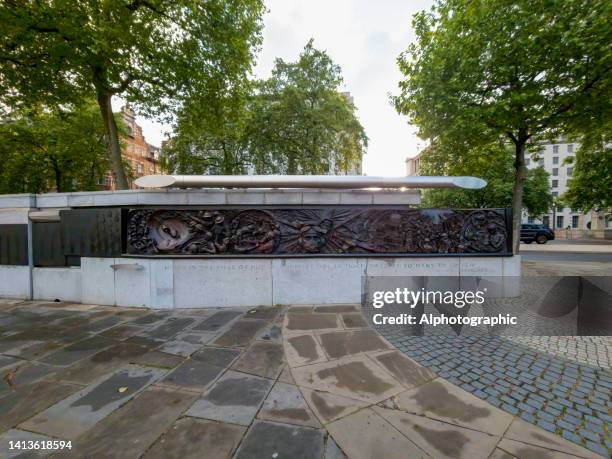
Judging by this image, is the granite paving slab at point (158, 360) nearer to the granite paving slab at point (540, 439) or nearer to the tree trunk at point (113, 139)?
the granite paving slab at point (540, 439)

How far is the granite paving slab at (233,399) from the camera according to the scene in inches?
98.5

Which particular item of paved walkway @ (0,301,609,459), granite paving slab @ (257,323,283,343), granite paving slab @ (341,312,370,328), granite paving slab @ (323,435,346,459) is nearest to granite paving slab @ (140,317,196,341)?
paved walkway @ (0,301,609,459)

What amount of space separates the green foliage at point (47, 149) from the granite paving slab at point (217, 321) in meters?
19.1

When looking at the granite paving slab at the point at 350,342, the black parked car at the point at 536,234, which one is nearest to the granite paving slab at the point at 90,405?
the granite paving slab at the point at 350,342

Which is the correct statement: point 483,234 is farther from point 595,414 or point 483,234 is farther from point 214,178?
point 214,178

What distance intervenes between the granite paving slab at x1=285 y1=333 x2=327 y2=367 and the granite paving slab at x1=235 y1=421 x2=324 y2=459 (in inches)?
45.4

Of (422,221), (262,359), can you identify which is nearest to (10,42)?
(262,359)

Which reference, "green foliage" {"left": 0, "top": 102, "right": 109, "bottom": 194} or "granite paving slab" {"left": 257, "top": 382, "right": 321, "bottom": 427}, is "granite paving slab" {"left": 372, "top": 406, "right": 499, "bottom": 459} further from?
"green foliage" {"left": 0, "top": 102, "right": 109, "bottom": 194}

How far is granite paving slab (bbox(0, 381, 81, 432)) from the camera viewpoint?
2.52 meters

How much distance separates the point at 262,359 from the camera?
11.9 ft

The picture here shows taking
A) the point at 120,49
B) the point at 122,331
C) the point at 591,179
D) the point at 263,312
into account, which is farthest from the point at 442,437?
the point at 591,179

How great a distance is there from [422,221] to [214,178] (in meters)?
5.39

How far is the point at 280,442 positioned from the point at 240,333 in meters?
2.57

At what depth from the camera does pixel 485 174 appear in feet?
52.9
